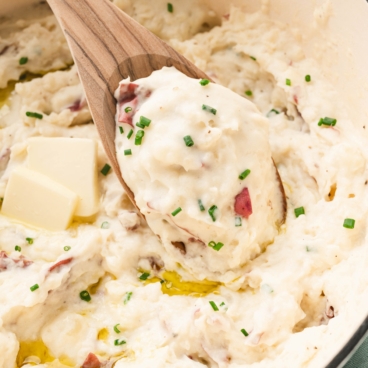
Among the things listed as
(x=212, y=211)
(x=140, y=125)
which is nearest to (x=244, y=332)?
(x=212, y=211)

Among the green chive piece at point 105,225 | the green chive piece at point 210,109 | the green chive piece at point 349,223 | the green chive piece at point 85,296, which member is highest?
the green chive piece at point 210,109

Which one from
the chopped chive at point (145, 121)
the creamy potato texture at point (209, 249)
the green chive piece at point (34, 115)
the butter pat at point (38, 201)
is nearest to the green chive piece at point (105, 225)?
the creamy potato texture at point (209, 249)

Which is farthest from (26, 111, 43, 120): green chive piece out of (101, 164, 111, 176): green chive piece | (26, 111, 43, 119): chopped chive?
(101, 164, 111, 176): green chive piece

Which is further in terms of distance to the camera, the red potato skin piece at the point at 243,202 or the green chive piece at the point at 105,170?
the green chive piece at the point at 105,170

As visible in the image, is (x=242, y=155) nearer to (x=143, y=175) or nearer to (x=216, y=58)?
(x=143, y=175)

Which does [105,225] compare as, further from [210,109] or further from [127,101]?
[210,109]

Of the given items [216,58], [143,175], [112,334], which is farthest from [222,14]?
[112,334]

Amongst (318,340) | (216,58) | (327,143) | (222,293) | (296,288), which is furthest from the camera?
(216,58)

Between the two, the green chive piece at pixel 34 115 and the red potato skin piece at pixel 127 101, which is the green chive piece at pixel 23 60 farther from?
the red potato skin piece at pixel 127 101
